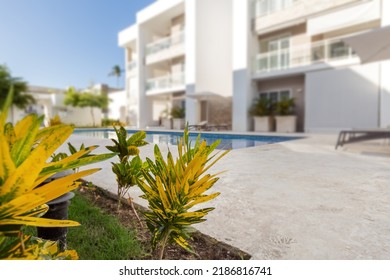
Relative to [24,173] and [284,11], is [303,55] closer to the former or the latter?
[284,11]

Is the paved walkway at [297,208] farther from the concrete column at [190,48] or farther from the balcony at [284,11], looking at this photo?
the concrete column at [190,48]

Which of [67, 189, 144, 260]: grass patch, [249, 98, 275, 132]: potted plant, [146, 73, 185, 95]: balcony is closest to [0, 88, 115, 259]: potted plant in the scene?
[67, 189, 144, 260]: grass patch

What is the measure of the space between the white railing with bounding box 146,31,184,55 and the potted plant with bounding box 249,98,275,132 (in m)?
8.27

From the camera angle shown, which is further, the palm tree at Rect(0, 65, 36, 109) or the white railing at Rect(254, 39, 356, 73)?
the white railing at Rect(254, 39, 356, 73)

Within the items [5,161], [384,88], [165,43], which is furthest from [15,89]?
[165,43]

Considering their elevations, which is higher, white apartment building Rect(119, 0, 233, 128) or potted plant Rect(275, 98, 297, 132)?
white apartment building Rect(119, 0, 233, 128)

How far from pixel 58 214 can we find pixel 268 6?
679 inches

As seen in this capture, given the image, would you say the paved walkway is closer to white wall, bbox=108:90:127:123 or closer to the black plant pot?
the black plant pot

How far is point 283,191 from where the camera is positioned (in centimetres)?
357

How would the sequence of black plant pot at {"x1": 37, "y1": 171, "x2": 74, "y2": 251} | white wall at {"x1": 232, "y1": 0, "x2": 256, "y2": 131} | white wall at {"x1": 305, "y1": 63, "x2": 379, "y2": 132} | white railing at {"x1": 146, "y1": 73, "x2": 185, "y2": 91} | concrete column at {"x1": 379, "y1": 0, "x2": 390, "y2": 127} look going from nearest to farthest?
black plant pot at {"x1": 37, "y1": 171, "x2": 74, "y2": 251}, concrete column at {"x1": 379, "y1": 0, "x2": 390, "y2": 127}, white wall at {"x1": 305, "y1": 63, "x2": 379, "y2": 132}, white wall at {"x1": 232, "y1": 0, "x2": 256, "y2": 131}, white railing at {"x1": 146, "y1": 73, "x2": 185, "y2": 91}

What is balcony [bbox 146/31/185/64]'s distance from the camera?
1997cm

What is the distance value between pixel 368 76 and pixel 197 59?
10220 millimetres
